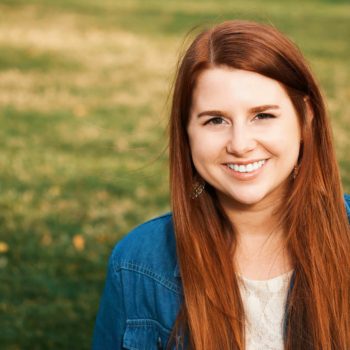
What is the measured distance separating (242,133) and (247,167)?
0.39 ft

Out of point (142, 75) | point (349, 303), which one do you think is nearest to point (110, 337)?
point (349, 303)

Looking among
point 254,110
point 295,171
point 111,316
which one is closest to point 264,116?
point 254,110

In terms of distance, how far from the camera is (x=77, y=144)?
6.92 metres

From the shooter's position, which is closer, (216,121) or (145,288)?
(216,121)

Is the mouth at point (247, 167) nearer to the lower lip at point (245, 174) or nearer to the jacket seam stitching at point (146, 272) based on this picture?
the lower lip at point (245, 174)

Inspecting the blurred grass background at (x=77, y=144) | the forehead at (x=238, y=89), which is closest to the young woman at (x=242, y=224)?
the forehead at (x=238, y=89)

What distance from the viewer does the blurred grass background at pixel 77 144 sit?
4281mm

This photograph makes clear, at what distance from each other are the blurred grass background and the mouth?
0.43 metres

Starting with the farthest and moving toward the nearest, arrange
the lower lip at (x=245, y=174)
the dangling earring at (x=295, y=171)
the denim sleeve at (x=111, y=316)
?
the denim sleeve at (x=111, y=316), the dangling earring at (x=295, y=171), the lower lip at (x=245, y=174)

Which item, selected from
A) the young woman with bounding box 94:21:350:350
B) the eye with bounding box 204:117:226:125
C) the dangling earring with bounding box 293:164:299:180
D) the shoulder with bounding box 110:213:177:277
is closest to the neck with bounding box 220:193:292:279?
the young woman with bounding box 94:21:350:350

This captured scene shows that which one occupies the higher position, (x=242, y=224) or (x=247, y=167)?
(x=247, y=167)

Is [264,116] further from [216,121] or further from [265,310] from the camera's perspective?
[265,310]

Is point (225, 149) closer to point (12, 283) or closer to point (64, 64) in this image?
point (12, 283)

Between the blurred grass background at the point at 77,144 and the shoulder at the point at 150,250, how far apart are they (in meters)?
0.25
